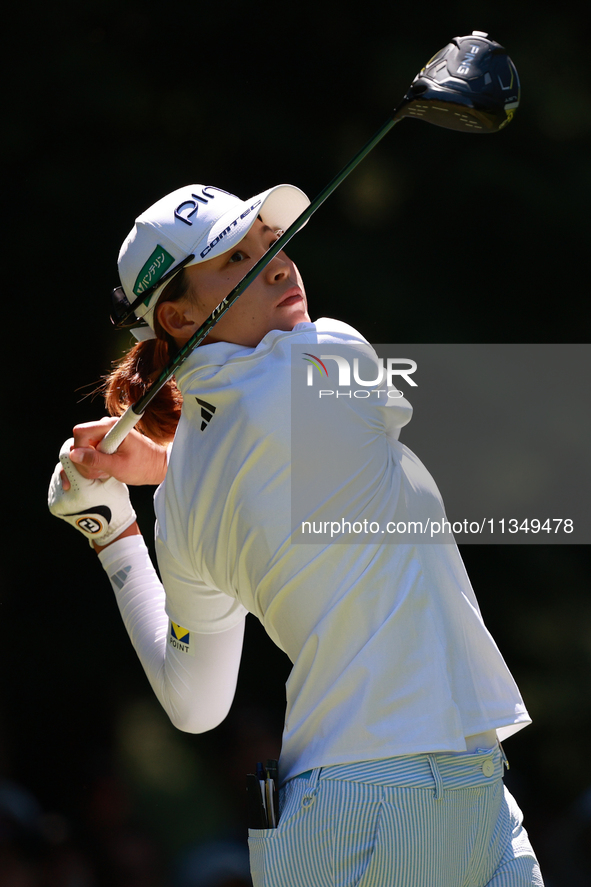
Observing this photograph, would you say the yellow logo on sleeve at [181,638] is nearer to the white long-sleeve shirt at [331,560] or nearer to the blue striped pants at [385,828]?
the white long-sleeve shirt at [331,560]

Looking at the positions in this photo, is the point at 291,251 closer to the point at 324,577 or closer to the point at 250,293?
the point at 250,293

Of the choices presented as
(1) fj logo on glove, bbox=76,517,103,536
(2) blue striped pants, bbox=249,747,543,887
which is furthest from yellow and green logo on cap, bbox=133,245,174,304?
(2) blue striped pants, bbox=249,747,543,887

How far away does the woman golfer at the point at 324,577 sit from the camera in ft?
2.94

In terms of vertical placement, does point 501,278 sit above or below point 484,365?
above

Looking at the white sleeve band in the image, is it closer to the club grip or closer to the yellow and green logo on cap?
the club grip

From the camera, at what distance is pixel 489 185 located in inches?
80.7

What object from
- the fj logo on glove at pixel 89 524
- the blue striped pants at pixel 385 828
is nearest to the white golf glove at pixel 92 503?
the fj logo on glove at pixel 89 524

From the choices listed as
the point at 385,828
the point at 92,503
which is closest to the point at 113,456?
the point at 92,503

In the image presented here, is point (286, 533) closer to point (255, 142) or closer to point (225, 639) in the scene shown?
point (225, 639)

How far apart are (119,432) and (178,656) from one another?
0.31 m

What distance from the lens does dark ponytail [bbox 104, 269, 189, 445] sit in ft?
4.08

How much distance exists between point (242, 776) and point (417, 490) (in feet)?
3.83

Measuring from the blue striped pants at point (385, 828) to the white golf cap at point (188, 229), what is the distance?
624 mm

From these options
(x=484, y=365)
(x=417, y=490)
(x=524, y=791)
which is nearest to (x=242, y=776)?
(x=524, y=791)
